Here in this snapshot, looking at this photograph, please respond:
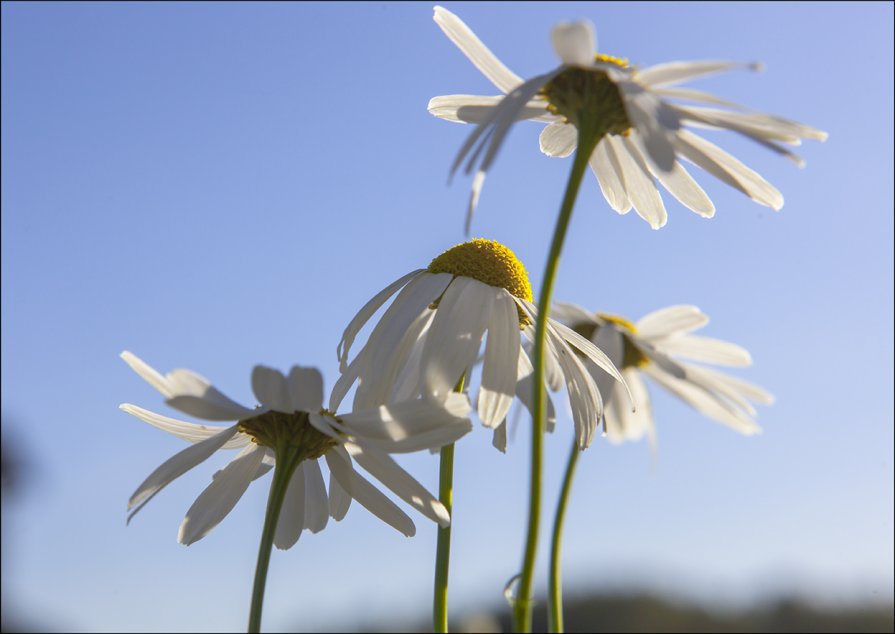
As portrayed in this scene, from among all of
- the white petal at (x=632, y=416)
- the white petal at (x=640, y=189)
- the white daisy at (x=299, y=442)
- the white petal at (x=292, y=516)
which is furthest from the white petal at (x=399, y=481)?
the white petal at (x=632, y=416)

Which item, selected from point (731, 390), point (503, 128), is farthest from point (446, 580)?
point (731, 390)

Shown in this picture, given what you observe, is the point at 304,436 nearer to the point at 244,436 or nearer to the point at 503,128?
the point at 244,436

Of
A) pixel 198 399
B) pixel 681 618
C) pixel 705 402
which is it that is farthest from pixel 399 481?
pixel 681 618

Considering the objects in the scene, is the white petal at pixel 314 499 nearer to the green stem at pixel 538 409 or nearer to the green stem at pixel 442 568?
the green stem at pixel 442 568

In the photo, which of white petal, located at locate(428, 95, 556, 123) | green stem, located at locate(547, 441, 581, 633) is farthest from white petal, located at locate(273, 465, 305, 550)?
white petal, located at locate(428, 95, 556, 123)

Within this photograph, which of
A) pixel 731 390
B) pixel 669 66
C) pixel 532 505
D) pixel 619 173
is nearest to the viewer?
pixel 532 505

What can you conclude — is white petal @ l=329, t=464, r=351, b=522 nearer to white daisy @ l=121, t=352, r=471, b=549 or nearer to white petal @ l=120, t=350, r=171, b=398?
white daisy @ l=121, t=352, r=471, b=549

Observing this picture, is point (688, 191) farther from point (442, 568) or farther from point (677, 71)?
point (442, 568)
